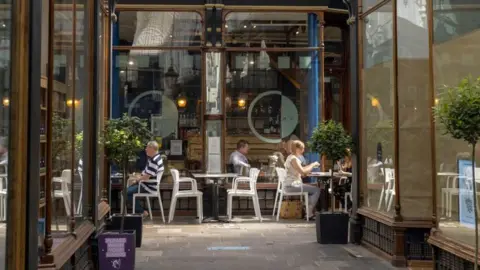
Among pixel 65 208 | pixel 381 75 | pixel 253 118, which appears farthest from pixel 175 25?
pixel 65 208

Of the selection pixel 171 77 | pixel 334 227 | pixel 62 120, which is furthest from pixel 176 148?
pixel 62 120

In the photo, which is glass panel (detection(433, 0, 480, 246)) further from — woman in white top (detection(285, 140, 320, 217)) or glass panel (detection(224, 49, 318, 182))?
glass panel (detection(224, 49, 318, 182))

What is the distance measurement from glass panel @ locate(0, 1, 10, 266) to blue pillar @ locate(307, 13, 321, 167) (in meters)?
9.22

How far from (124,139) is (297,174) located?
4756 millimetres

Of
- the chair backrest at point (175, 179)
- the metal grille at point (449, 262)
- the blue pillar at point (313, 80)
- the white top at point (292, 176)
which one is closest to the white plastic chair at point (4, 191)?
the metal grille at point (449, 262)

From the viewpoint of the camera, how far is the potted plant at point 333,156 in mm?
8156

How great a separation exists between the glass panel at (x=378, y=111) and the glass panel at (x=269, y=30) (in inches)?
162

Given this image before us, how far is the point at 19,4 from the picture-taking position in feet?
11.5

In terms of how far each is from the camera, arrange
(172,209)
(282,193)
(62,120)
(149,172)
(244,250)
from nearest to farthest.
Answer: (62,120) → (244,250) → (149,172) → (172,209) → (282,193)

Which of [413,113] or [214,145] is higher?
[413,113]

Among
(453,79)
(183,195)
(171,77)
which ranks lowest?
(183,195)

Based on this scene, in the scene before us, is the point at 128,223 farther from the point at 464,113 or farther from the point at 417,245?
the point at 464,113

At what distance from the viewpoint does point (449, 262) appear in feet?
18.2

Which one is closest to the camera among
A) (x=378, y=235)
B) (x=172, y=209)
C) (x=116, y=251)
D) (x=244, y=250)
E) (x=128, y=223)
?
(x=116, y=251)
